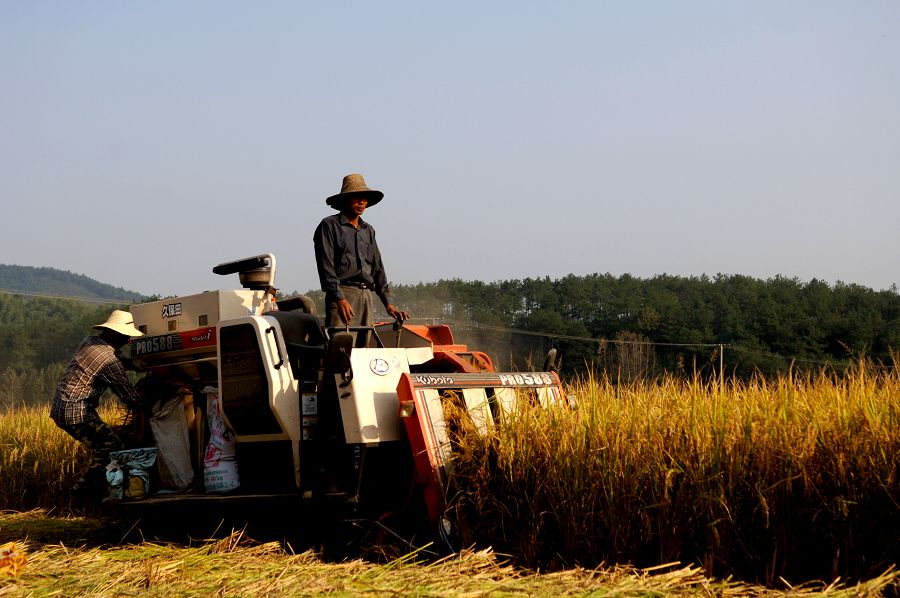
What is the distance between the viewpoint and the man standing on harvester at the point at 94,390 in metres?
8.53

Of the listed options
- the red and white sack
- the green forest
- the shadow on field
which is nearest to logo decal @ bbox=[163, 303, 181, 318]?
the red and white sack

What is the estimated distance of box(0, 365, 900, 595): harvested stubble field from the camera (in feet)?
17.4

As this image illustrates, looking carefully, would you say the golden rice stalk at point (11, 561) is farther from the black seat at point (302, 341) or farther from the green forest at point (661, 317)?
the green forest at point (661, 317)

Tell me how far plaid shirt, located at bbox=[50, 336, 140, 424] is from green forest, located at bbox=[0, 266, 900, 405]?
75.2 ft

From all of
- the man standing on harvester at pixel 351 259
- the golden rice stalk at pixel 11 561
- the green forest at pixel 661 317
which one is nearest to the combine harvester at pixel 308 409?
the man standing on harvester at pixel 351 259

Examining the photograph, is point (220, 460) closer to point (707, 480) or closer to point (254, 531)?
point (254, 531)

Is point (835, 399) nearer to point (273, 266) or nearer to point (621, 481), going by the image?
point (621, 481)

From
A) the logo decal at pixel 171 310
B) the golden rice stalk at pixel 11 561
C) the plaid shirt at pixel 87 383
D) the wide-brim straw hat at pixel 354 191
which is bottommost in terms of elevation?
the golden rice stalk at pixel 11 561

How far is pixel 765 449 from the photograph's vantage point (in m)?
5.64

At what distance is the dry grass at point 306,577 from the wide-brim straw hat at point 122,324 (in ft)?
6.44

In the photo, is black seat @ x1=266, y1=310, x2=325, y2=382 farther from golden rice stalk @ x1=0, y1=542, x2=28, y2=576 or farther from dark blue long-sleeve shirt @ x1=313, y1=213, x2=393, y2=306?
golden rice stalk @ x1=0, y1=542, x2=28, y2=576

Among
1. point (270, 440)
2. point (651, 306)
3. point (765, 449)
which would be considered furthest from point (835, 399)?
point (651, 306)

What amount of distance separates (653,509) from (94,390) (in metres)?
5.13

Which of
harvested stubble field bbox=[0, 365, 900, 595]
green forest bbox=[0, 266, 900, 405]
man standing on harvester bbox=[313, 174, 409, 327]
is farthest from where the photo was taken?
green forest bbox=[0, 266, 900, 405]
